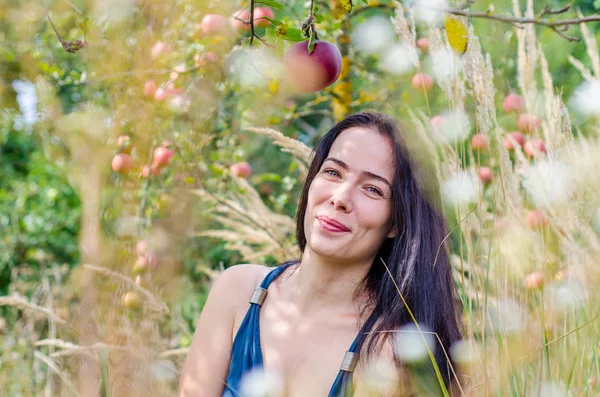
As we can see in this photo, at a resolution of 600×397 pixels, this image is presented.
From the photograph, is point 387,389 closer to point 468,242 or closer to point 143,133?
point 468,242

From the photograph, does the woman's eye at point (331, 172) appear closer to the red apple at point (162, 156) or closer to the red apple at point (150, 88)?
the red apple at point (150, 88)

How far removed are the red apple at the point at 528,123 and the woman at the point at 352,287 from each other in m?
0.22

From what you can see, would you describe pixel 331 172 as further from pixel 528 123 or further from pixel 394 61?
pixel 394 61

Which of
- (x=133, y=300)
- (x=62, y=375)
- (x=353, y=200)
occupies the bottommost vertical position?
(x=62, y=375)

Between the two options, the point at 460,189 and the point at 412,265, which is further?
the point at 412,265

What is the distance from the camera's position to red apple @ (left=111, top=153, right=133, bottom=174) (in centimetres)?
189

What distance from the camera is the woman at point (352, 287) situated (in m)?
1.31

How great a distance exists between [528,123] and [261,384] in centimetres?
94

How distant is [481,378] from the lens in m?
1.02

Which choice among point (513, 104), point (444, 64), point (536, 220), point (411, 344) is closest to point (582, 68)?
point (536, 220)

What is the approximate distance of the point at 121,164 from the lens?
1.91 metres

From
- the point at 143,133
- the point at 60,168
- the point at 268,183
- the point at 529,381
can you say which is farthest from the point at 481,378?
the point at 60,168

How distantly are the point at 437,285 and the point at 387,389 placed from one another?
24 centimetres

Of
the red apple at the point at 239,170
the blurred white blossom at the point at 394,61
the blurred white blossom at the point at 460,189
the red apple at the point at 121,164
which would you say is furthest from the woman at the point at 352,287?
the blurred white blossom at the point at 394,61
